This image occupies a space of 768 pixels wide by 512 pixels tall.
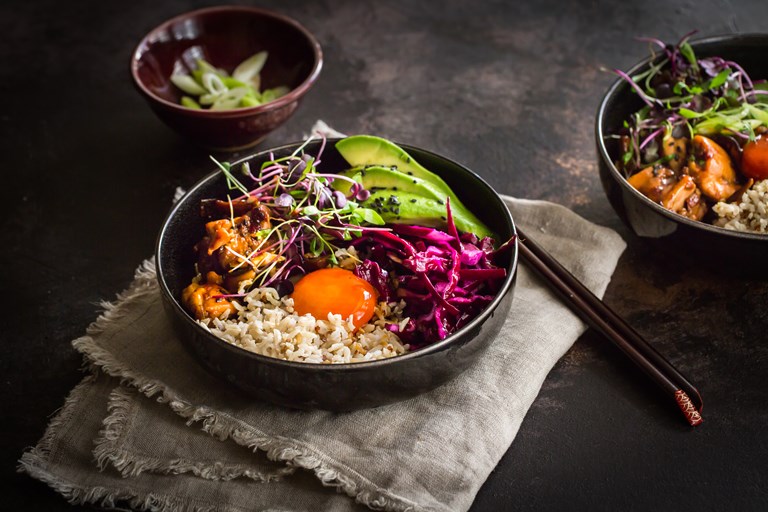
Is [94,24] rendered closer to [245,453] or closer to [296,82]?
[296,82]

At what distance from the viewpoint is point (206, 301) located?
89.6 inches

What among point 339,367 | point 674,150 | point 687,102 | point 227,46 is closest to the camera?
point 339,367

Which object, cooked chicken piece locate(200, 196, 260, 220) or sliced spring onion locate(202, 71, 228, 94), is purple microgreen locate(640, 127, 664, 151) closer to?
cooked chicken piece locate(200, 196, 260, 220)

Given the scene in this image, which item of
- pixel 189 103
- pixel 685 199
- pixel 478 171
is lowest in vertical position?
pixel 478 171

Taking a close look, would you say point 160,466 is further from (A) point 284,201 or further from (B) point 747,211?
(B) point 747,211

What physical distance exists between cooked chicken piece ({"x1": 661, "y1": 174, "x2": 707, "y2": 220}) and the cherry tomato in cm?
22

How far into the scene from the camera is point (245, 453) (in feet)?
7.16

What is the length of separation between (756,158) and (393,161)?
124 centimetres

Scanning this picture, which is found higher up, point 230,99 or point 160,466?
point 230,99

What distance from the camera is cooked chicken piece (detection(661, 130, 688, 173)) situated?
2.72 m

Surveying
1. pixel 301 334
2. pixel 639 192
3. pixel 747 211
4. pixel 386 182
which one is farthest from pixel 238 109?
pixel 747 211

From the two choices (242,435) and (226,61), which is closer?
(242,435)

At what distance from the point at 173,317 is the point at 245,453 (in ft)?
1.43

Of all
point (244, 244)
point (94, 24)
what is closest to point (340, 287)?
point (244, 244)
